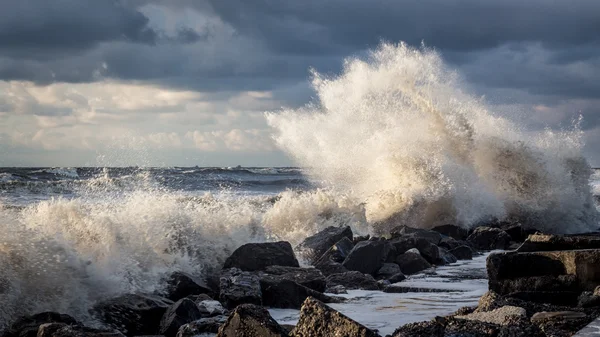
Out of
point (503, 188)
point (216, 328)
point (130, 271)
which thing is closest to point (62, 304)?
point (130, 271)

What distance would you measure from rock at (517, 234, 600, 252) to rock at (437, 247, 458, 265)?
13.4ft

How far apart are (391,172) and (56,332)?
15207mm

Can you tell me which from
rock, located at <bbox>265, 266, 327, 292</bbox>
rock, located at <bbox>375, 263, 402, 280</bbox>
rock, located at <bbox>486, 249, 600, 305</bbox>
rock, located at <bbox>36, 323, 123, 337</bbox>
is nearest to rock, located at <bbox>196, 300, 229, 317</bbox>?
rock, located at <bbox>265, 266, 327, 292</bbox>

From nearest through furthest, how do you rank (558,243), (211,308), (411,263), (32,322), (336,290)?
1. (32,322)
2. (211,308)
3. (558,243)
4. (336,290)
5. (411,263)

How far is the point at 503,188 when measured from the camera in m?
21.6

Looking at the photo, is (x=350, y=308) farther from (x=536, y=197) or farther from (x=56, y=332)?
(x=536, y=197)

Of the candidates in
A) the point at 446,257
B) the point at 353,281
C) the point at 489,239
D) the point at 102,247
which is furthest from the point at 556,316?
the point at 489,239

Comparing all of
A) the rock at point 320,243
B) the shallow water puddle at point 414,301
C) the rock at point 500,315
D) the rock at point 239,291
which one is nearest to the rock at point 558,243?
the shallow water puddle at point 414,301

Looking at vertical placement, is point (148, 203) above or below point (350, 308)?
above

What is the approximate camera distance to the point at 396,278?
10531mm

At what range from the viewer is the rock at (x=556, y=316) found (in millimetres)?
5934

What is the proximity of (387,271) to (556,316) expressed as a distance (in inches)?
197

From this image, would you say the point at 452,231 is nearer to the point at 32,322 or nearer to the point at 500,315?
the point at 500,315

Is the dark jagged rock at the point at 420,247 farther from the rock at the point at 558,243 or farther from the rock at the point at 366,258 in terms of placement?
the rock at the point at 558,243
